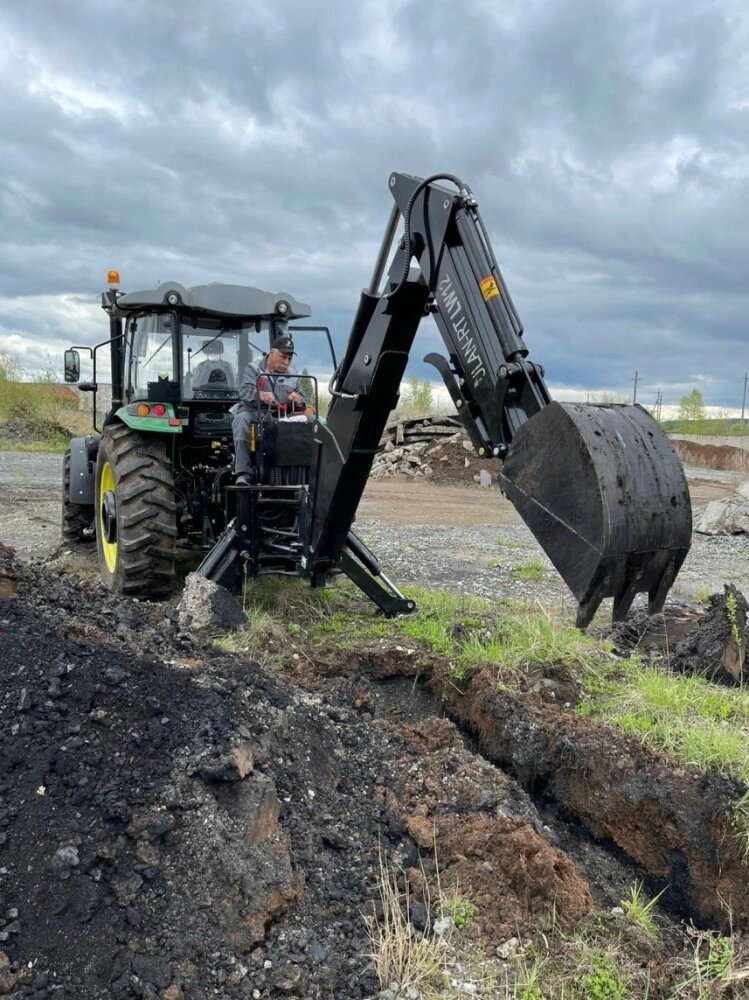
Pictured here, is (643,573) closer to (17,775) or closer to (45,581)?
(17,775)

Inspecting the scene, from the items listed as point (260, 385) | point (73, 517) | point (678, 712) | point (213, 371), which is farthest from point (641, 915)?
point (73, 517)

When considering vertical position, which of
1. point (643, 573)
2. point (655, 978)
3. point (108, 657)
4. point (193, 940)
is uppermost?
point (643, 573)

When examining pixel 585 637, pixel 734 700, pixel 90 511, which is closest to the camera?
pixel 734 700

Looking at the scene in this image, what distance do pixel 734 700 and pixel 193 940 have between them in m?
2.91

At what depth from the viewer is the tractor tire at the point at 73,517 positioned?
8.23 metres

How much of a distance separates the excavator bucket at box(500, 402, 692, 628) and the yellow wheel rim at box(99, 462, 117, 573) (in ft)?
13.7

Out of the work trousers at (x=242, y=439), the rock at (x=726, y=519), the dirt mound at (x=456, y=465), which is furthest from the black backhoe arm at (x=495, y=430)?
the dirt mound at (x=456, y=465)

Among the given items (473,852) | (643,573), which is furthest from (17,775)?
(643,573)

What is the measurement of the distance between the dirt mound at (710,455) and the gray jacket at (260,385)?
85.9ft

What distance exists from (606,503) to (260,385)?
330 centimetres

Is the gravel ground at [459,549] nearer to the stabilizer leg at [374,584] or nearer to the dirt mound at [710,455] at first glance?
the stabilizer leg at [374,584]

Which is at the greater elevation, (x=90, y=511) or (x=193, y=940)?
(x=90, y=511)

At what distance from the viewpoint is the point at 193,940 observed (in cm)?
251

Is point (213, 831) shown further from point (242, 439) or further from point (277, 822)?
point (242, 439)
